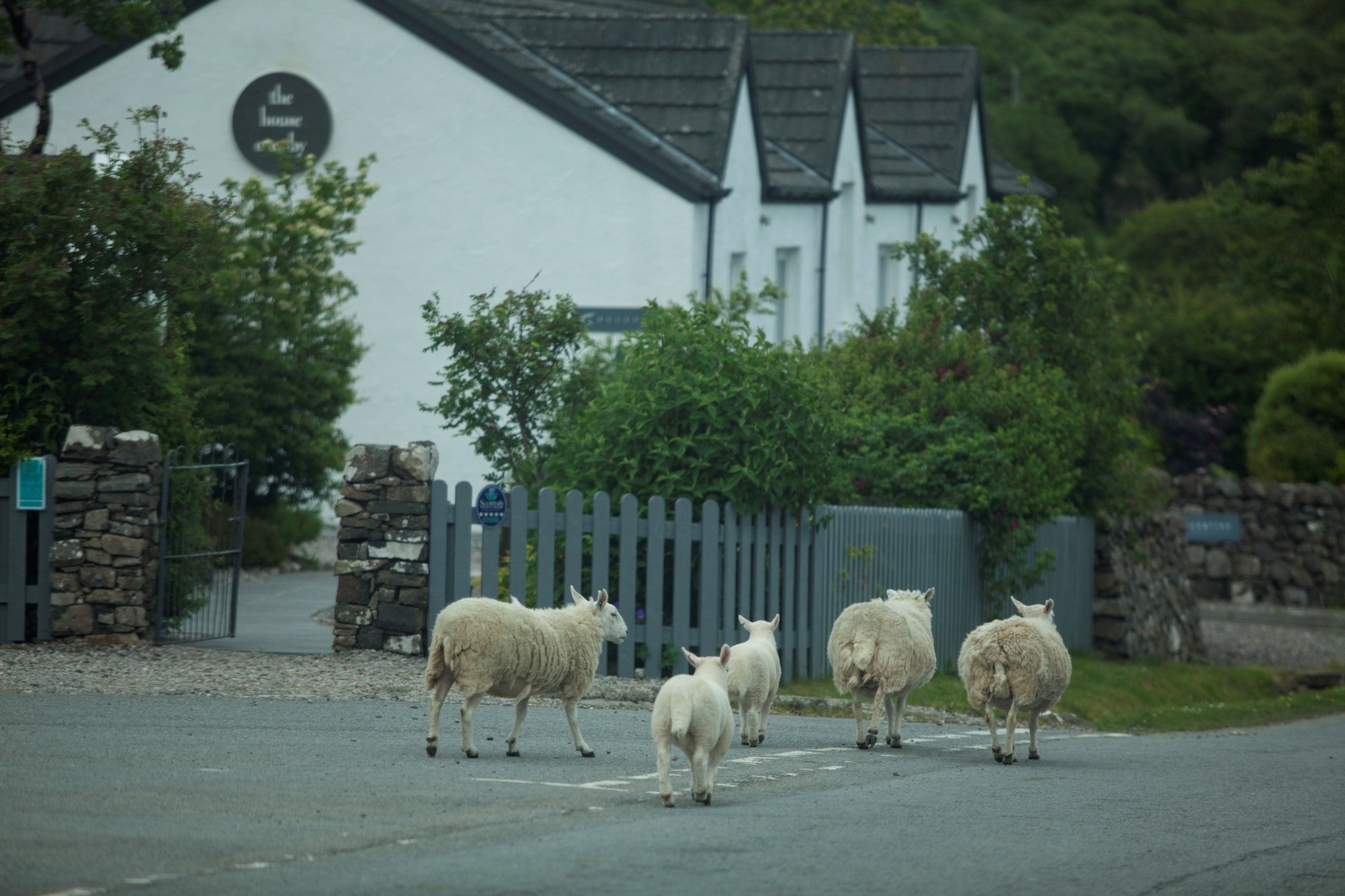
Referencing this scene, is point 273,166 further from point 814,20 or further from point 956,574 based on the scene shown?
point 814,20

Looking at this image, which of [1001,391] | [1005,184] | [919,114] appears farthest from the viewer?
[1005,184]

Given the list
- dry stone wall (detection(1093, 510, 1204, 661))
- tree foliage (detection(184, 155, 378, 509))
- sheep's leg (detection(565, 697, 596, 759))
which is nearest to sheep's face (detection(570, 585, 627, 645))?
sheep's leg (detection(565, 697, 596, 759))

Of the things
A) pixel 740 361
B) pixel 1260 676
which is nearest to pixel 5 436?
pixel 740 361

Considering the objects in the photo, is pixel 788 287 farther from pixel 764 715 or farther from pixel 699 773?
pixel 699 773

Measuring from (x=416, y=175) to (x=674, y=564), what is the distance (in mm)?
14166

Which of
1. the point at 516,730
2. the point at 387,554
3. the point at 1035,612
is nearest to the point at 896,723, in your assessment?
the point at 1035,612

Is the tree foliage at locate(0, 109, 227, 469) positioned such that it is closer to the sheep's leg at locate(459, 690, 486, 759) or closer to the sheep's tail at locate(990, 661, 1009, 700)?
the sheep's leg at locate(459, 690, 486, 759)

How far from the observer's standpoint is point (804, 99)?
3325 centimetres

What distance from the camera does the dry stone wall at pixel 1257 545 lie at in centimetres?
3250

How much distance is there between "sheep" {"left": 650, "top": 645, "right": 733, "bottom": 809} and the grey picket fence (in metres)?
6.25

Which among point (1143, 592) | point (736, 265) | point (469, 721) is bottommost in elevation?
point (469, 721)

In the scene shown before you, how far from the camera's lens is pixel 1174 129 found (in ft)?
208

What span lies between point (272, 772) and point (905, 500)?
11073 mm

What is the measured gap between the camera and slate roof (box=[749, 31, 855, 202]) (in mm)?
32000
